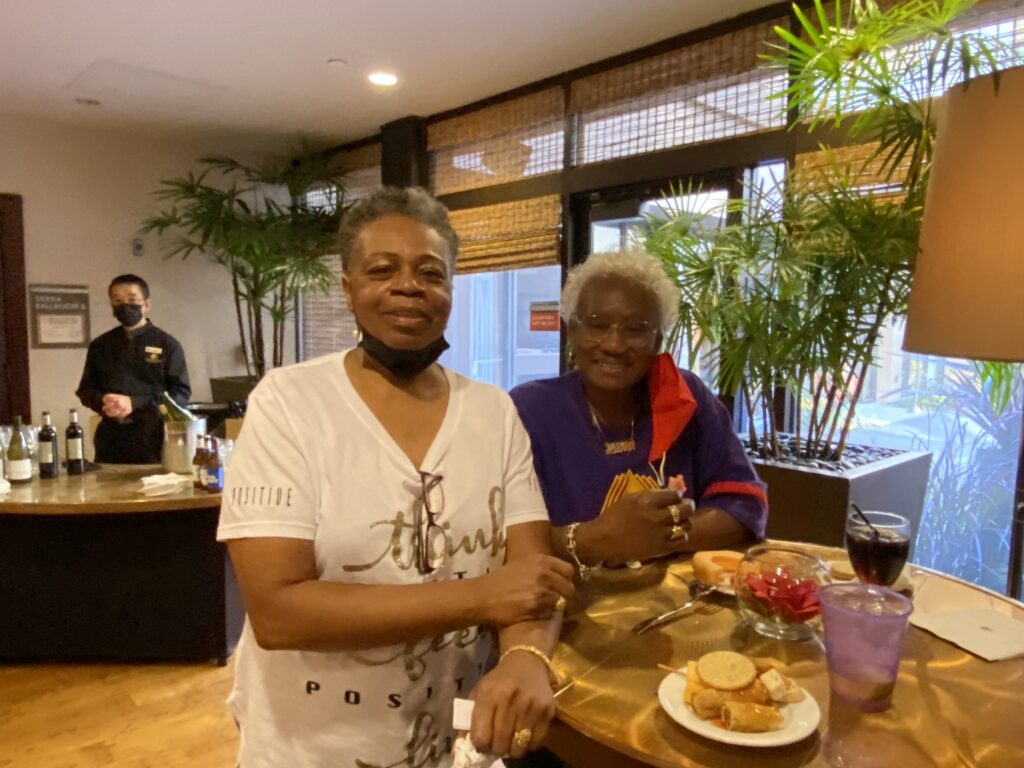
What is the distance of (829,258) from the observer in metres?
2.45

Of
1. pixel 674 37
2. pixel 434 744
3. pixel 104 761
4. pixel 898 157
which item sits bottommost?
pixel 104 761

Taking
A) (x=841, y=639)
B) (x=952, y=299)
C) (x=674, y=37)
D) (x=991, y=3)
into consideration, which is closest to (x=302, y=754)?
(x=841, y=639)

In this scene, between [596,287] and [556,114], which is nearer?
[596,287]

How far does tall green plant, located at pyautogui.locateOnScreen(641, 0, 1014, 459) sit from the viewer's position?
2260 millimetres

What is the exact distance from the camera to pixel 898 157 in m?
2.28

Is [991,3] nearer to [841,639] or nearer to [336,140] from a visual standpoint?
[841,639]

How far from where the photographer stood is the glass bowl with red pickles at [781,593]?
3.76 feet

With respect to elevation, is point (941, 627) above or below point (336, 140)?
below

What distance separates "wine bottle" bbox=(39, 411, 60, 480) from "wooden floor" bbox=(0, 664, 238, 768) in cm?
75

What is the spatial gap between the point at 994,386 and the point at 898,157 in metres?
0.78

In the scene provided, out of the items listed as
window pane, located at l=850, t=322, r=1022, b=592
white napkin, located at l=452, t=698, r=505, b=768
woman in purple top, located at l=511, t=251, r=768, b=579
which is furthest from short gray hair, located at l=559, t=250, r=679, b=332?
window pane, located at l=850, t=322, r=1022, b=592

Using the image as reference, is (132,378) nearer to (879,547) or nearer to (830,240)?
(830,240)

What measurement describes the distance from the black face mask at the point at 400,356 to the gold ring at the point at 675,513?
49 centimetres

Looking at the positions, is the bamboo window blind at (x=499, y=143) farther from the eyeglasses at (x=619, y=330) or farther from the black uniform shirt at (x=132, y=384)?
the eyeglasses at (x=619, y=330)
